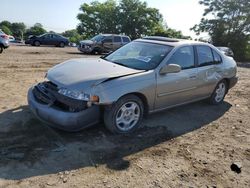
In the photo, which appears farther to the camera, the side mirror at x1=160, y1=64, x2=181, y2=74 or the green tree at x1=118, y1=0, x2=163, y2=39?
the green tree at x1=118, y1=0, x2=163, y2=39

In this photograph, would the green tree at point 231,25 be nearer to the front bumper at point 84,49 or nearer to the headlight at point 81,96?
the front bumper at point 84,49

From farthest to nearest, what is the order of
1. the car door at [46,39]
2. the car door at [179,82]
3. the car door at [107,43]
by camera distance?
the car door at [46,39], the car door at [107,43], the car door at [179,82]

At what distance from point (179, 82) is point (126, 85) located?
139 centimetres

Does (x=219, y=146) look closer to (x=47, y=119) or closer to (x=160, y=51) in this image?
(x=160, y=51)

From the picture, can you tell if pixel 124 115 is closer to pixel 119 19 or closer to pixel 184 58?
pixel 184 58

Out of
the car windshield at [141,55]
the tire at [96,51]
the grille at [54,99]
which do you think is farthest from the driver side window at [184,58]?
the tire at [96,51]

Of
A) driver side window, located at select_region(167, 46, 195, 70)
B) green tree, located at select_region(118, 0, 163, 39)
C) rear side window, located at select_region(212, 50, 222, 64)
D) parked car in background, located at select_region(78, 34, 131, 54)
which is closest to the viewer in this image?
driver side window, located at select_region(167, 46, 195, 70)

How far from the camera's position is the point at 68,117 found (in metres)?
4.64

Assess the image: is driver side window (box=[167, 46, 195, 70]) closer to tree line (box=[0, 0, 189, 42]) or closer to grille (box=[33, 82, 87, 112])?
grille (box=[33, 82, 87, 112])

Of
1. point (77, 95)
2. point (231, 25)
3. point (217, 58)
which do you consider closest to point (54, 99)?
point (77, 95)

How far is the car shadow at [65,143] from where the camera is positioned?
4.07 m

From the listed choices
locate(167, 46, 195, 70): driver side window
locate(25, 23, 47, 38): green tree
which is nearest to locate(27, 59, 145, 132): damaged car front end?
locate(167, 46, 195, 70): driver side window

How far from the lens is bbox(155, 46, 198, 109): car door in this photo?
562 cm

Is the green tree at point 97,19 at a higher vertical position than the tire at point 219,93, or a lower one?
higher
